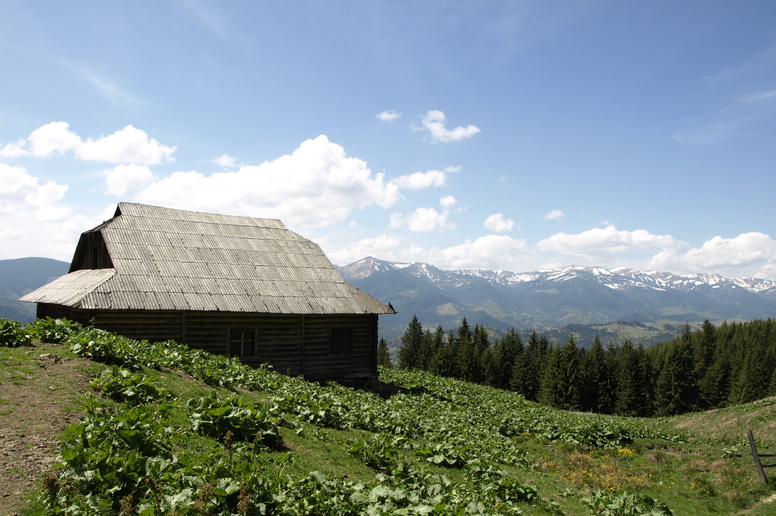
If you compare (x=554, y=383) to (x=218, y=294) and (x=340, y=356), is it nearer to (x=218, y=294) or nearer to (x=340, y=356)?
(x=340, y=356)

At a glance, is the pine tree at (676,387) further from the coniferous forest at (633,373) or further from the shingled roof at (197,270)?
the shingled roof at (197,270)

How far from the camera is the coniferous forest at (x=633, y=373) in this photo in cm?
7812

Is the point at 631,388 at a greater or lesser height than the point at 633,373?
lesser

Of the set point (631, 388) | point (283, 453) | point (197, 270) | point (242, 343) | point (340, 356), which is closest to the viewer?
point (283, 453)

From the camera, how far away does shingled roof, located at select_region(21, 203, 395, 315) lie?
22.7 m

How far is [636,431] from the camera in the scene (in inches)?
997

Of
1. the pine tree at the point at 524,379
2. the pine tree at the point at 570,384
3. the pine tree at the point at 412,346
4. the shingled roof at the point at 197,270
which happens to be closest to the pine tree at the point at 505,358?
the pine tree at the point at 524,379

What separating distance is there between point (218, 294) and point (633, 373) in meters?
83.9

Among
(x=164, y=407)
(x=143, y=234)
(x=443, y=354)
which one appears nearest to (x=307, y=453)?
(x=164, y=407)

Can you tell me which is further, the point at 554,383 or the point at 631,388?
the point at 631,388

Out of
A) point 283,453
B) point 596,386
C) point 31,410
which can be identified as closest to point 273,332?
point 31,410

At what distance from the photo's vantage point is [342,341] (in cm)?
2803

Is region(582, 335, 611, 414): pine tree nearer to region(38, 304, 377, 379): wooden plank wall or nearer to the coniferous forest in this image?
the coniferous forest

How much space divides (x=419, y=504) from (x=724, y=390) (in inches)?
3673
